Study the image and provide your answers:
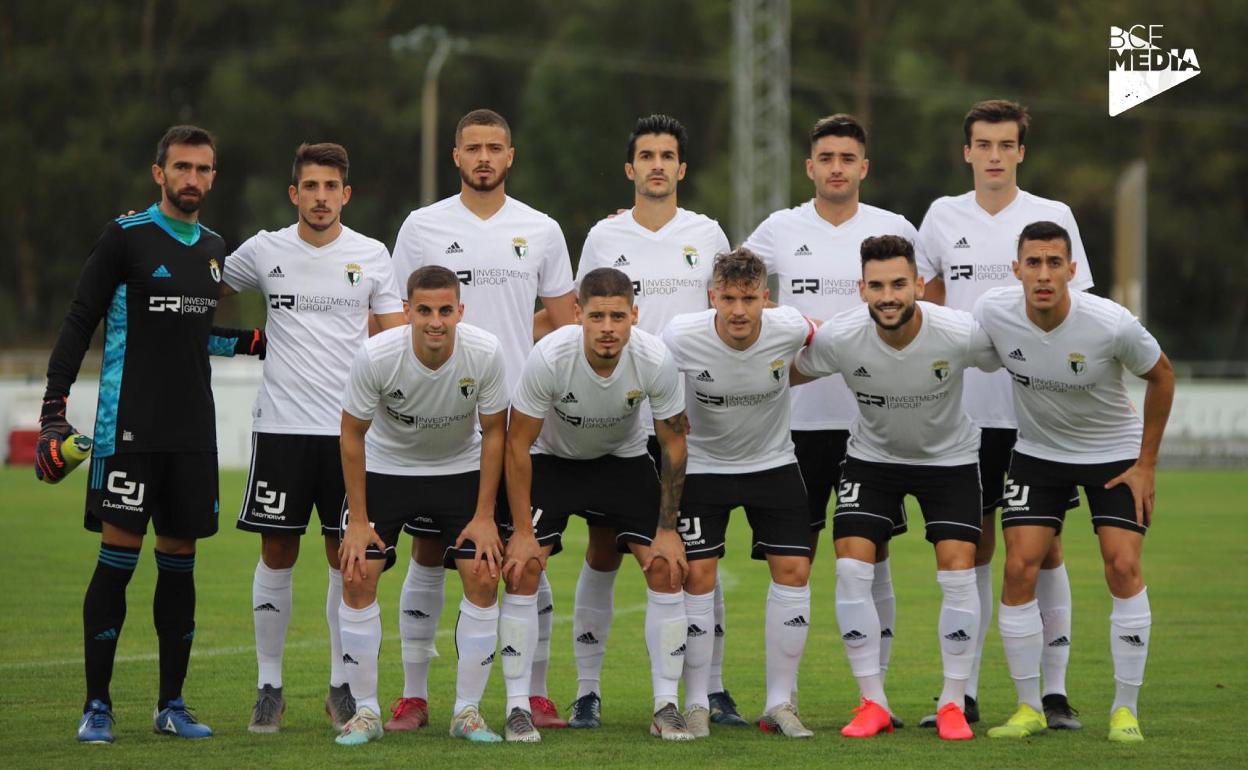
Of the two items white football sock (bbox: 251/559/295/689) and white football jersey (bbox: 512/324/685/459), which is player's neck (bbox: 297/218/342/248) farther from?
white football sock (bbox: 251/559/295/689)

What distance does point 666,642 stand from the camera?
7438mm

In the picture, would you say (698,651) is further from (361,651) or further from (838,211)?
(838,211)

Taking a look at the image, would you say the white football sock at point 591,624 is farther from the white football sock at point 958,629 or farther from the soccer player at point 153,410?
the soccer player at point 153,410

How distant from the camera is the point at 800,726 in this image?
743 cm

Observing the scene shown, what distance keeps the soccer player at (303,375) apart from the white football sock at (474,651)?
1.97 ft

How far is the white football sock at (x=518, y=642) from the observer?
734cm

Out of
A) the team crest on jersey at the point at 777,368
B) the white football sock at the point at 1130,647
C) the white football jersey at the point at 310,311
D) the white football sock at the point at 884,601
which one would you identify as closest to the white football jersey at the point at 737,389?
the team crest on jersey at the point at 777,368

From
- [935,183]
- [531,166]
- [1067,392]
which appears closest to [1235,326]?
[935,183]

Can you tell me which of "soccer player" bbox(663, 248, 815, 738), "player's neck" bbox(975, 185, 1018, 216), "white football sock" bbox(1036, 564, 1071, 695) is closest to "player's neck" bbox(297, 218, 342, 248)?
"soccer player" bbox(663, 248, 815, 738)

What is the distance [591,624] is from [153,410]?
2195 millimetres

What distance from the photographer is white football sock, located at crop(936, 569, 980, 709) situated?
24.5 ft

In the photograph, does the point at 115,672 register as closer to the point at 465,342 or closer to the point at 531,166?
the point at 465,342

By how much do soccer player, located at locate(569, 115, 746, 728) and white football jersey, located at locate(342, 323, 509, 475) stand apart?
0.82 m

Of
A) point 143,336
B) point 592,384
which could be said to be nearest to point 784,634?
point 592,384
